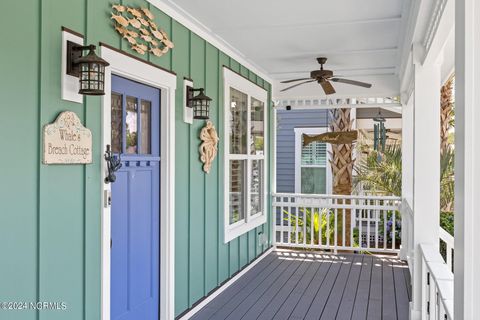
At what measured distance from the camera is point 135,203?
3150 mm

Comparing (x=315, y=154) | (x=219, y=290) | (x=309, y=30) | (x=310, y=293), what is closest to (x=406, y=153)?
(x=310, y=293)

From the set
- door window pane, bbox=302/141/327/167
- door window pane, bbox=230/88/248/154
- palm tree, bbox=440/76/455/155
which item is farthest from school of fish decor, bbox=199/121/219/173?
door window pane, bbox=302/141/327/167

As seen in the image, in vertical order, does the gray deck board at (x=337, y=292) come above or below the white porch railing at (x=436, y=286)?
below

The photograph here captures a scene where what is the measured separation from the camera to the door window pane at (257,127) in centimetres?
582

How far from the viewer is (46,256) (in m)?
2.22

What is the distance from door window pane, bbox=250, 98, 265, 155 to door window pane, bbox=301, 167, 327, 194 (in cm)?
400

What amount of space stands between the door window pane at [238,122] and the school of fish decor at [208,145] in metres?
0.70

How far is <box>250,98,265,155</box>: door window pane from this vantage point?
5.82 m

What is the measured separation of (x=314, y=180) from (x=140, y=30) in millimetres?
7501

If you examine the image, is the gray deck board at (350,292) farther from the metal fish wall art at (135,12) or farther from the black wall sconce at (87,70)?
the metal fish wall art at (135,12)
